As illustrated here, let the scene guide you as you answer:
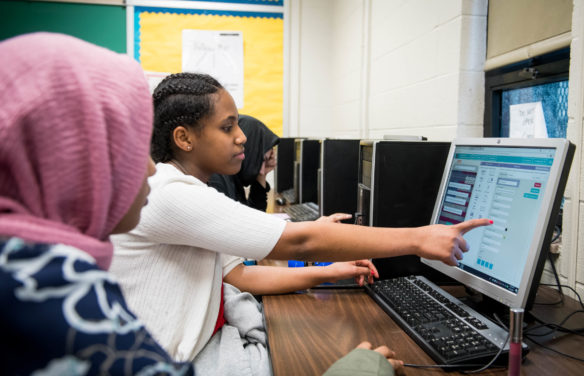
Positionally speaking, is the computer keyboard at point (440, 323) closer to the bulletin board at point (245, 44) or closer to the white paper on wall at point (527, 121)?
the white paper on wall at point (527, 121)

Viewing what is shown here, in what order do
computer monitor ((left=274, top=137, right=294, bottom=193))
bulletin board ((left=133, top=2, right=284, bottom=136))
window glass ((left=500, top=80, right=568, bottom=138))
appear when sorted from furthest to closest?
1. bulletin board ((left=133, top=2, right=284, bottom=136))
2. computer monitor ((left=274, top=137, right=294, bottom=193))
3. window glass ((left=500, top=80, right=568, bottom=138))

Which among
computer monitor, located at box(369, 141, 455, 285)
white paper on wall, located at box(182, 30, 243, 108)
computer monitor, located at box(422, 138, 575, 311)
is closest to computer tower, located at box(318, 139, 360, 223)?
computer monitor, located at box(369, 141, 455, 285)

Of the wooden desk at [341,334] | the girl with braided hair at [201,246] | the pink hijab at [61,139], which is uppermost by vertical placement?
the pink hijab at [61,139]

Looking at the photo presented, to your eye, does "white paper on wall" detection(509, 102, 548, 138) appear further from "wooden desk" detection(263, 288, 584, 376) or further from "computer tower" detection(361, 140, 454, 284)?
"wooden desk" detection(263, 288, 584, 376)

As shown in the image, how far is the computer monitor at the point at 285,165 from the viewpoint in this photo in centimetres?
308

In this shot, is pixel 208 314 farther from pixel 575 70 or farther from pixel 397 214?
pixel 575 70

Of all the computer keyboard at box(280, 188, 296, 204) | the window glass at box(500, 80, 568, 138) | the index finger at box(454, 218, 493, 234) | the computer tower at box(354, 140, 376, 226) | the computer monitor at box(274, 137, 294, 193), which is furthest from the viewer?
the computer monitor at box(274, 137, 294, 193)

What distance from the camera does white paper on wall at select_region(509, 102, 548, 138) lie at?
145 centimetres

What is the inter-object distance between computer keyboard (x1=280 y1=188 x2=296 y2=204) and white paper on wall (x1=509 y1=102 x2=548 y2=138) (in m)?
1.37

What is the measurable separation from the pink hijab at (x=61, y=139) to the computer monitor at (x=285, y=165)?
255 cm

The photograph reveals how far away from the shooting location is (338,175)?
175cm

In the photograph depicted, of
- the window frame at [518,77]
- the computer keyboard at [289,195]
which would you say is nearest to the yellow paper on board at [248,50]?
the computer keyboard at [289,195]

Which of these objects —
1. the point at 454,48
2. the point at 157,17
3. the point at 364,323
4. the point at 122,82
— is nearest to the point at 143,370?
the point at 122,82

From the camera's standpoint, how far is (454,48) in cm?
165
